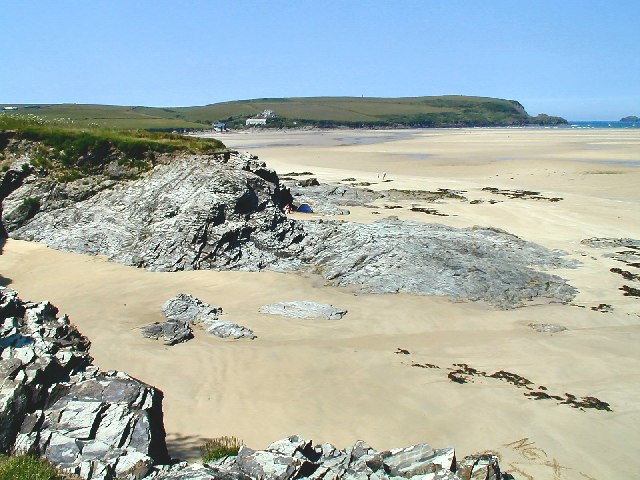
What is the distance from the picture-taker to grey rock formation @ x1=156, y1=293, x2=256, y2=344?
13672 mm

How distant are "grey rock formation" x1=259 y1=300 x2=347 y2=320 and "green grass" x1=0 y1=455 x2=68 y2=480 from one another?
357 inches

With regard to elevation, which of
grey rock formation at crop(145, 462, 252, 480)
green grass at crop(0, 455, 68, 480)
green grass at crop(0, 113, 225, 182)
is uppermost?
green grass at crop(0, 113, 225, 182)

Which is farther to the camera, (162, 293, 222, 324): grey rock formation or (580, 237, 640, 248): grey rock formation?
(580, 237, 640, 248): grey rock formation

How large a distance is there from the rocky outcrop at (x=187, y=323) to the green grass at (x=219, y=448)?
4640 mm

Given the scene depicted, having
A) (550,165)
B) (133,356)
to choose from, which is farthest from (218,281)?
(550,165)

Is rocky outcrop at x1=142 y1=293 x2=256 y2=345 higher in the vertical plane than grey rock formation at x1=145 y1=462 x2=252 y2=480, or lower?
lower

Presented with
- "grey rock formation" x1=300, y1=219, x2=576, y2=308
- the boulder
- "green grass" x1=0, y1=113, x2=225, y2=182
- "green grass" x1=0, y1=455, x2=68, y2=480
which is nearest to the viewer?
"green grass" x1=0, y1=455, x2=68, y2=480

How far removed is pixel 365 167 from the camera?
192 feet

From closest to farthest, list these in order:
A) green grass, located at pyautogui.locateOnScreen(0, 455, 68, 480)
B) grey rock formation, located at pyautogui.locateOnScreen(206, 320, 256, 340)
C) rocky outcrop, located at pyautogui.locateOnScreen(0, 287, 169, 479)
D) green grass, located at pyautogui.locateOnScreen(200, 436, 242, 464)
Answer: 1. green grass, located at pyautogui.locateOnScreen(0, 455, 68, 480)
2. rocky outcrop, located at pyautogui.locateOnScreen(0, 287, 169, 479)
3. green grass, located at pyautogui.locateOnScreen(200, 436, 242, 464)
4. grey rock formation, located at pyautogui.locateOnScreen(206, 320, 256, 340)

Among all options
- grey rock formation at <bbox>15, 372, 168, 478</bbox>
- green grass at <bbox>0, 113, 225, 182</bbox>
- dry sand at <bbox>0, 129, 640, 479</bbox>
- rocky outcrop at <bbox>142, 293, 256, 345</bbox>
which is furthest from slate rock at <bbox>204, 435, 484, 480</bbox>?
green grass at <bbox>0, 113, 225, 182</bbox>

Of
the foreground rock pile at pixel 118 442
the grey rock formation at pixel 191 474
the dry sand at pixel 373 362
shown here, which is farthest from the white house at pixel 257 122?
the grey rock formation at pixel 191 474

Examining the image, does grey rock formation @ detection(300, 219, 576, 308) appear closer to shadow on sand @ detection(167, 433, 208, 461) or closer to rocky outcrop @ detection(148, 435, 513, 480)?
shadow on sand @ detection(167, 433, 208, 461)

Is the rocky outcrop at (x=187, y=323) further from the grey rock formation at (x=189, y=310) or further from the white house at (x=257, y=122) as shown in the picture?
the white house at (x=257, y=122)

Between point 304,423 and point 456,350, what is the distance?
5016mm
